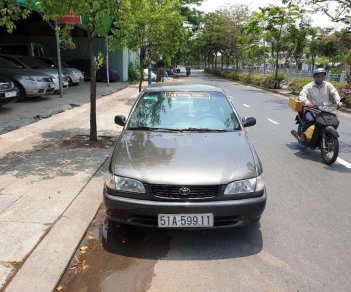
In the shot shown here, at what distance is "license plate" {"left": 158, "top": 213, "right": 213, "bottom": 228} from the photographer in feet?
12.0

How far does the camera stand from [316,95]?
7.67 meters

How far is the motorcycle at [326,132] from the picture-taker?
696 cm

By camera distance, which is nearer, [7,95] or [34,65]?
[7,95]

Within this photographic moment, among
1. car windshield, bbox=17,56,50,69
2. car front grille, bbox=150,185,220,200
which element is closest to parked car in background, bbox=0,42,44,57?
car windshield, bbox=17,56,50,69

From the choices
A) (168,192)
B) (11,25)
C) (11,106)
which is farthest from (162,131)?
(11,106)

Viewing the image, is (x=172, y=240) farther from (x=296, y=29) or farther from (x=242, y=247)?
(x=296, y=29)

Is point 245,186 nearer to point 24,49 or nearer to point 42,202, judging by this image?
point 42,202

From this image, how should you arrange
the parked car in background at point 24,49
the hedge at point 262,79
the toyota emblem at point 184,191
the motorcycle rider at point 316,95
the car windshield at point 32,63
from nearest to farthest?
the toyota emblem at point 184,191 < the motorcycle rider at point 316,95 < the car windshield at point 32,63 < the parked car in background at point 24,49 < the hedge at point 262,79

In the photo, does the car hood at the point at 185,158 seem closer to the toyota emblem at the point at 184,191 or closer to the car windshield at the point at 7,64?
the toyota emblem at the point at 184,191

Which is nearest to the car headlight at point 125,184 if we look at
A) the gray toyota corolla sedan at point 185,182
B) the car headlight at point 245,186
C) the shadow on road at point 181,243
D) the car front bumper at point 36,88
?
the gray toyota corolla sedan at point 185,182

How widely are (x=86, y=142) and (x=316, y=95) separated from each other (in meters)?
4.71

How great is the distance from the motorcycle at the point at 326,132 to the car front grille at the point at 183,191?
157 inches

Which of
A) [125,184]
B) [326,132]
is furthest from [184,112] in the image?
[326,132]

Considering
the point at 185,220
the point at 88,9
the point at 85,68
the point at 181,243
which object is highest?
the point at 88,9
